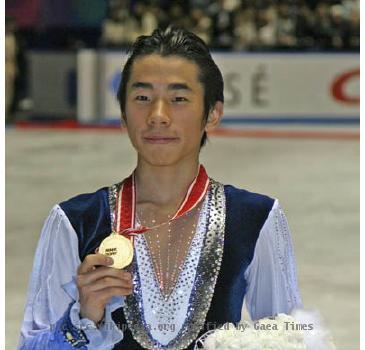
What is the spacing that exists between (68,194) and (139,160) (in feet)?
21.5

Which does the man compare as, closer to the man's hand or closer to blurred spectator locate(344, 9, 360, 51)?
the man's hand

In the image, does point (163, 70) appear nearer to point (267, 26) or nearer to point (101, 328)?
point (101, 328)

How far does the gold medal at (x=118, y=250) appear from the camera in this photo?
1.55m

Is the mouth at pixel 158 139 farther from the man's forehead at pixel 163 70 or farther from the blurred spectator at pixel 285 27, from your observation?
the blurred spectator at pixel 285 27

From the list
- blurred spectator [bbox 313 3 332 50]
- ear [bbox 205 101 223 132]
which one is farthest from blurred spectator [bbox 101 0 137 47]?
ear [bbox 205 101 223 132]

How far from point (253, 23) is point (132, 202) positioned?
13.5 meters

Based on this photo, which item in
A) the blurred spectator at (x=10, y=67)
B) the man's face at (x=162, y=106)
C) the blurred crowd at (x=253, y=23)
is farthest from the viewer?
the blurred spectator at (x=10, y=67)

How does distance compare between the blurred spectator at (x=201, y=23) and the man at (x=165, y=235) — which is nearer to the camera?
the man at (x=165, y=235)

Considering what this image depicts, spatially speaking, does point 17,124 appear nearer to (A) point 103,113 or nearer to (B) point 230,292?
(A) point 103,113

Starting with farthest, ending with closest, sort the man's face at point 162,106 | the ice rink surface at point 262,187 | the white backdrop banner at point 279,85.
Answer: the white backdrop banner at point 279,85 → the ice rink surface at point 262,187 → the man's face at point 162,106

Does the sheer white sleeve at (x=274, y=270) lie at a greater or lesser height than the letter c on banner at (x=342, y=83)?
greater

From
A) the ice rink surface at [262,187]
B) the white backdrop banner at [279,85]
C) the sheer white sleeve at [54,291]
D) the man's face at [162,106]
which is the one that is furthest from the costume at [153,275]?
the white backdrop banner at [279,85]

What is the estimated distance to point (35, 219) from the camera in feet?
24.6
